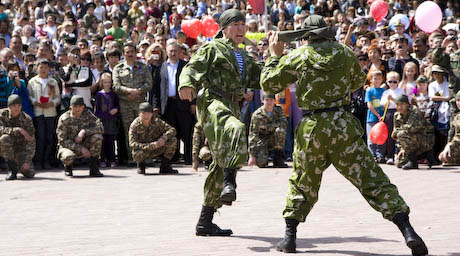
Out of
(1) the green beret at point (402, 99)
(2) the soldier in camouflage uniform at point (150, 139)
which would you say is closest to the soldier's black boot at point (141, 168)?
(2) the soldier in camouflage uniform at point (150, 139)

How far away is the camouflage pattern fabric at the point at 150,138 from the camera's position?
42.8 ft

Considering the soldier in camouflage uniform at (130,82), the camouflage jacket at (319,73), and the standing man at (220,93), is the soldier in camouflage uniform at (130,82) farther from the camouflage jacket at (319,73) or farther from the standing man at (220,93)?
the camouflage jacket at (319,73)

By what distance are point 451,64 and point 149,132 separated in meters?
4.76

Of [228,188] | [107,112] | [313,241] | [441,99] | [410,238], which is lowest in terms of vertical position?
[313,241]

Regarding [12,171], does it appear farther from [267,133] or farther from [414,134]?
[414,134]

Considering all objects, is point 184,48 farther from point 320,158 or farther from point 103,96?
point 320,158

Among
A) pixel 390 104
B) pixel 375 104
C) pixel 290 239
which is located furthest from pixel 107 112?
pixel 290 239

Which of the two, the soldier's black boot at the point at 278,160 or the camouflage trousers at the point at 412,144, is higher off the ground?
the camouflage trousers at the point at 412,144

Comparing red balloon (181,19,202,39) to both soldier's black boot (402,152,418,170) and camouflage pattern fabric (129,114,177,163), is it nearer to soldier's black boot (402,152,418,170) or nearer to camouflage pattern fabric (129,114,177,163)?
camouflage pattern fabric (129,114,177,163)

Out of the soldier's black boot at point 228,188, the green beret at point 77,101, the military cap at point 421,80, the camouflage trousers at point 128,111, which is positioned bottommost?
the soldier's black boot at point 228,188

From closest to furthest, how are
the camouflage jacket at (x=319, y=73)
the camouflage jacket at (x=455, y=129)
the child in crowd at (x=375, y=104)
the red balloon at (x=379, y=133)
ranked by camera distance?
1. the camouflage jacket at (x=319, y=73)
2. the camouflage jacket at (x=455, y=129)
3. the red balloon at (x=379, y=133)
4. the child in crowd at (x=375, y=104)

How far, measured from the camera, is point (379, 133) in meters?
13.4

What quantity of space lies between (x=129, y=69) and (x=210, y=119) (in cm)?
718

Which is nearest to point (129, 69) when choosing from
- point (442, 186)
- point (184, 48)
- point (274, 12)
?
point (184, 48)
